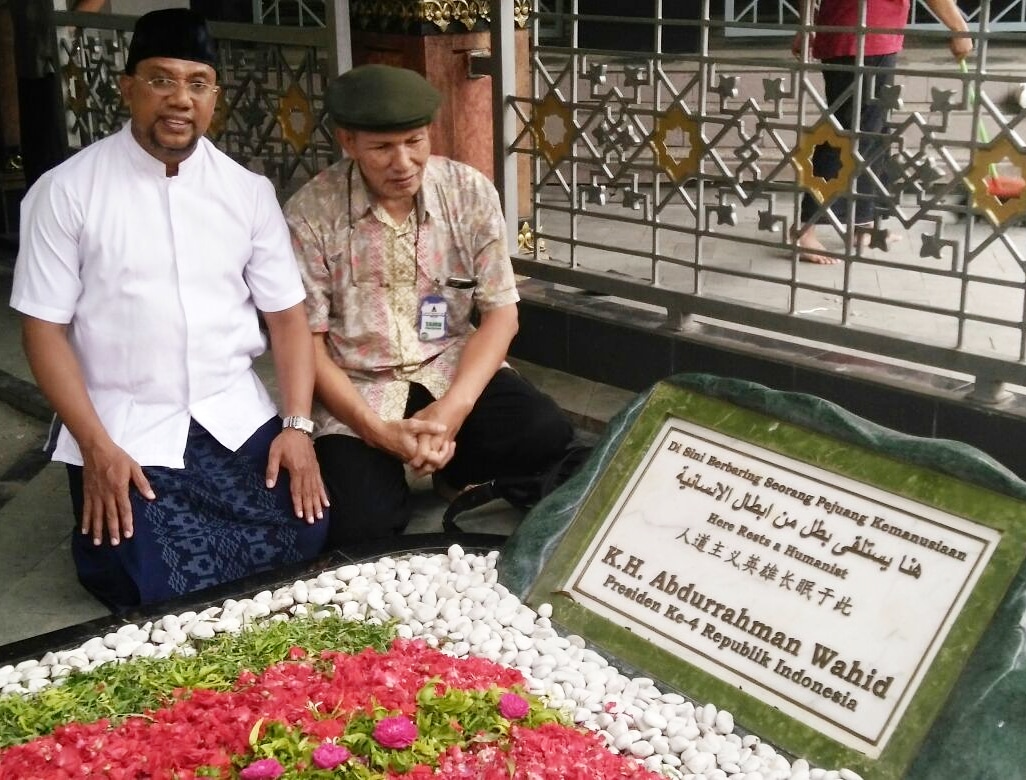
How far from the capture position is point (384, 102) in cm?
307

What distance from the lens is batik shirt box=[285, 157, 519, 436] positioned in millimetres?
3338

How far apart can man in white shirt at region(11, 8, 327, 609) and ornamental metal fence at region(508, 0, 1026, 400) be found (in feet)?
4.93

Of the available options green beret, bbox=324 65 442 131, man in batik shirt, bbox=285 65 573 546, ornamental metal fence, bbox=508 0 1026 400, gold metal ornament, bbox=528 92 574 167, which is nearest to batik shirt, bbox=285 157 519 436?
man in batik shirt, bbox=285 65 573 546

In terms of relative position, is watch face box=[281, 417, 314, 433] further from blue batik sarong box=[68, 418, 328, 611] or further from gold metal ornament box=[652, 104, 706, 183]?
gold metal ornament box=[652, 104, 706, 183]

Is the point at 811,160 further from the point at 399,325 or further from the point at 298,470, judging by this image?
the point at 298,470

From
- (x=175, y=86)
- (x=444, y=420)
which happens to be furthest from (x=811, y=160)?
(x=175, y=86)

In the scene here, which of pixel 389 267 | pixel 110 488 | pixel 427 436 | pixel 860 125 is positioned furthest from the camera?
pixel 860 125

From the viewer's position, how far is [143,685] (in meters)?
2.41

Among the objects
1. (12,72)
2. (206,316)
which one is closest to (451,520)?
(206,316)

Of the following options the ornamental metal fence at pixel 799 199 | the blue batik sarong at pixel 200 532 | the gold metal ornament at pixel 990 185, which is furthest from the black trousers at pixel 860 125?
the blue batik sarong at pixel 200 532

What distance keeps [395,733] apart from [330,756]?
0.35 ft

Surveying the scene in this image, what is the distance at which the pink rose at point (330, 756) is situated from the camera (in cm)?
198

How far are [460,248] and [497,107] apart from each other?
1.45m

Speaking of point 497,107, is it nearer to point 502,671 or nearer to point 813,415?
point 813,415
